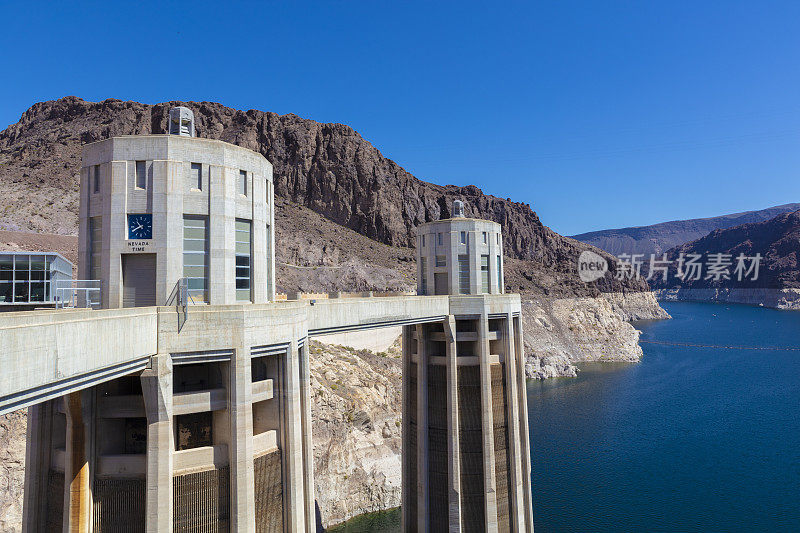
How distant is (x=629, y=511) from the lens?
45.2m

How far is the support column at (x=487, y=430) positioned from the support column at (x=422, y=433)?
390 cm

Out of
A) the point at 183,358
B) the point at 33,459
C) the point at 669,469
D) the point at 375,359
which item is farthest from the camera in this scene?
the point at 375,359

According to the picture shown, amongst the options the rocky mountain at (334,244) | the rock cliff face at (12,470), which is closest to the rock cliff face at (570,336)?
the rocky mountain at (334,244)

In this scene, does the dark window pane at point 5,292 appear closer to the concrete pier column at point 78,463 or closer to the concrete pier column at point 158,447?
the concrete pier column at point 78,463

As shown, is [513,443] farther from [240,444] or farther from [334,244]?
[334,244]

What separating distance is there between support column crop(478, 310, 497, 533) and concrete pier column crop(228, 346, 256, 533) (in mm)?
20776

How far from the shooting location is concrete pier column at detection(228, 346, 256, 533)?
50.3ft

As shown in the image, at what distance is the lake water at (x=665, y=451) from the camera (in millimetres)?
44281

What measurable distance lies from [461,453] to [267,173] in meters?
23.7

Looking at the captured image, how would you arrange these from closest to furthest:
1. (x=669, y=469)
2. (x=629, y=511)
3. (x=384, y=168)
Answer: (x=629, y=511) < (x=669, y=469) < (x=384, y=168)

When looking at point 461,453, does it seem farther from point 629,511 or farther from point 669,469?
point 669,469

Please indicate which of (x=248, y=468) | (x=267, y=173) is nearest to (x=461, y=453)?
(x=248, y=468)

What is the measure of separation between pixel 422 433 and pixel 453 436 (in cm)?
236

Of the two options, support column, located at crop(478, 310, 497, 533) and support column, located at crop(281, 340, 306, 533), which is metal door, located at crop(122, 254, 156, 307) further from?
support column, located at crop(478, 310, 497, 533)
